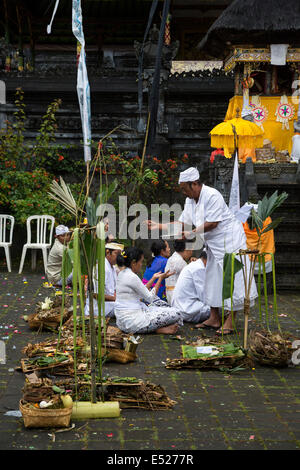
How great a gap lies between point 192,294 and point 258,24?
8.93 meters

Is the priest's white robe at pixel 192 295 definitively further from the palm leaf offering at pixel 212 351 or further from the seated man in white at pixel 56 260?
the seated man in white at pixel 56 260

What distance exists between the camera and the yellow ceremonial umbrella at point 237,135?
43.1ft

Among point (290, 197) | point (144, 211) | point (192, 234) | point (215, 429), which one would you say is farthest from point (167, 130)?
point (215, 429)

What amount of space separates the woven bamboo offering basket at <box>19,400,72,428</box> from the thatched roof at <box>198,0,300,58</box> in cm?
1189

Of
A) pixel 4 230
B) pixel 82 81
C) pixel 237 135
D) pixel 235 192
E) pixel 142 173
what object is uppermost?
pixel 82 81

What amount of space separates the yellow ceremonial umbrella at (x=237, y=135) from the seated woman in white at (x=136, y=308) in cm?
666

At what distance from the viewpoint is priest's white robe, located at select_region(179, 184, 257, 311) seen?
7.25m

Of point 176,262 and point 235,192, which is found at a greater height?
point 235,192

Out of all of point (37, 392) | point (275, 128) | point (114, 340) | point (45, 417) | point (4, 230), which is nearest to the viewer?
point (45, 417)

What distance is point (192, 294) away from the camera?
7.78 meters

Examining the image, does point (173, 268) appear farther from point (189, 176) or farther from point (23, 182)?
point (23, 182)

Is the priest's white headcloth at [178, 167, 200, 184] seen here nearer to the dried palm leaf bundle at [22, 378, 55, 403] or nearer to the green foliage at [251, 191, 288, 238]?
the green foliage at [251, 191, 288, 238]

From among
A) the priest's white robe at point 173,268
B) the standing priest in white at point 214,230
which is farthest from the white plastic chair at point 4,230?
the standing priest in white at point 214,230

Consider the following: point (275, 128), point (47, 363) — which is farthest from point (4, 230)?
point (275, 128)
